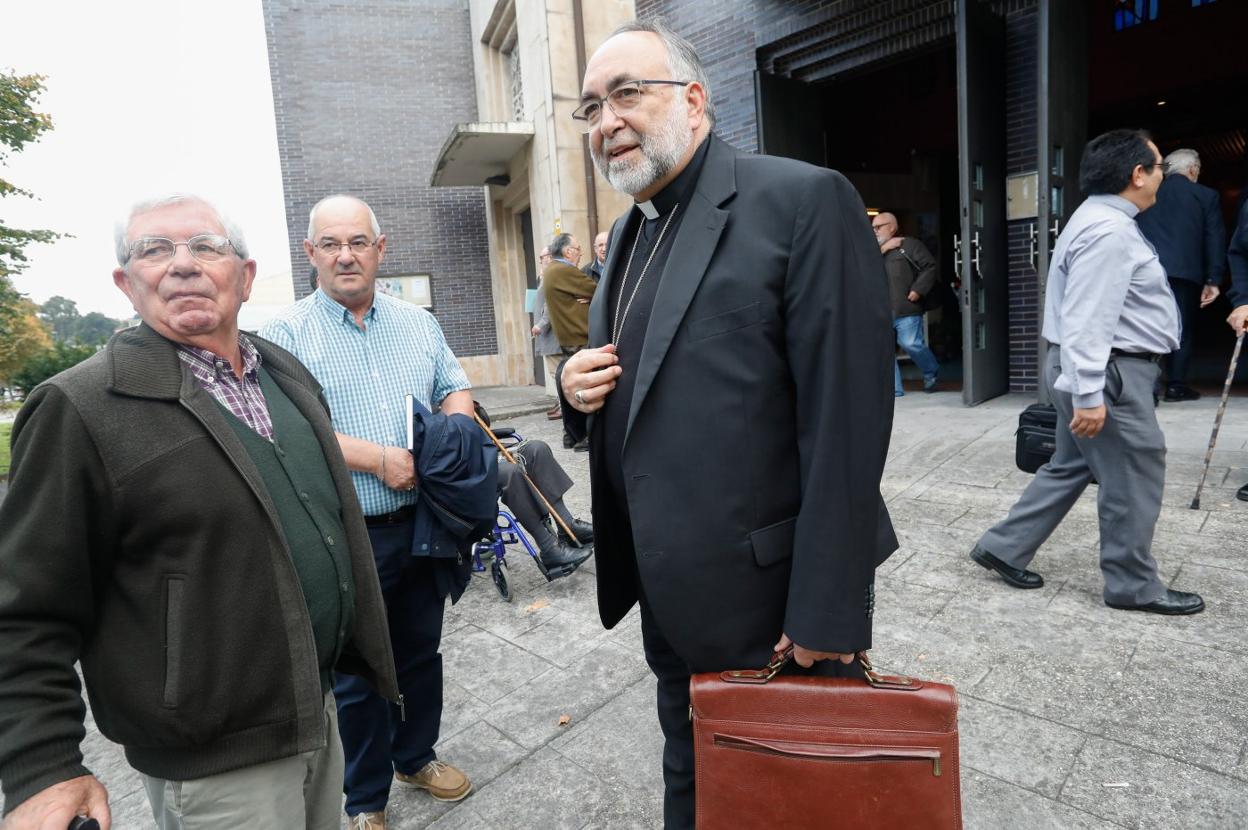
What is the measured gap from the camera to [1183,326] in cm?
700

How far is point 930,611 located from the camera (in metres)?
3.55

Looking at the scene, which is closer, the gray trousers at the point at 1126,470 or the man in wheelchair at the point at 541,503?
the gray trousers at the point at 1126,470

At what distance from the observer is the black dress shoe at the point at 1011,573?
3688 millimetres

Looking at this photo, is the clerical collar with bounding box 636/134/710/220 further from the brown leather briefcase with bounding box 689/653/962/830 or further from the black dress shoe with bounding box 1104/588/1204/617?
the black dress shoe with bounding box 1104/588/1204/617

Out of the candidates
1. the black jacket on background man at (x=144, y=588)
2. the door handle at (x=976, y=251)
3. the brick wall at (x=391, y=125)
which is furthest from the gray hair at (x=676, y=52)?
the brick wall at (x=391, y=125)

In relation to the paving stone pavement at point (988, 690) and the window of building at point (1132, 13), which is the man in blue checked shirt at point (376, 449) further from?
the window of building at point (1132, 13)

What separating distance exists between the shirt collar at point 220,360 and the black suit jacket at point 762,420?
941mm

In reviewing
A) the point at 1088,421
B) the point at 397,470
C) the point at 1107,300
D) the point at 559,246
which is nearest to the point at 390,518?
the point at 397,470

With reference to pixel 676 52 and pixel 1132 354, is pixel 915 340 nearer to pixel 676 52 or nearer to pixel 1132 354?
pixel 1132 354

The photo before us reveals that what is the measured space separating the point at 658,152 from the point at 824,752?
1330 mm

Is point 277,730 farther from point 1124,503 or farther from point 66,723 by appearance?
point 1124,503

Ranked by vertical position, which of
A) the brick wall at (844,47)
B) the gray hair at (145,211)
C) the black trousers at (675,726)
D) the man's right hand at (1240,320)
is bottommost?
the black trousers at (675,726)

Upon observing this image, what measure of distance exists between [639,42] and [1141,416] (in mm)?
2865

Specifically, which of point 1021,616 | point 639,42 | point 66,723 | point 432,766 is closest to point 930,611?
point 1021,616
